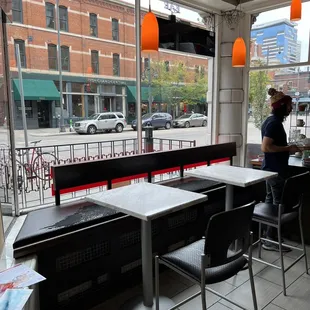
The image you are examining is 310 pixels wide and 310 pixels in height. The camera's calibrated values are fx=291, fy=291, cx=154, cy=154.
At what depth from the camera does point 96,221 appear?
238 cm

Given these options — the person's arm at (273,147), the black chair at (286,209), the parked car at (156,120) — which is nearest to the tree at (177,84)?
the parked car at (156,120)

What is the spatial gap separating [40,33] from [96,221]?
199cm

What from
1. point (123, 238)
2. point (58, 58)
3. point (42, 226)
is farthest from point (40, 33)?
point (123, 238)

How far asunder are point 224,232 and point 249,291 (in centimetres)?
121

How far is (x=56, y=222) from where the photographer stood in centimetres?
230

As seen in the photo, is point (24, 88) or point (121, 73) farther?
point (121, 73)

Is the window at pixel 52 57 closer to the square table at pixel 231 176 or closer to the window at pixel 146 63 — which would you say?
the window at pixel 146 63

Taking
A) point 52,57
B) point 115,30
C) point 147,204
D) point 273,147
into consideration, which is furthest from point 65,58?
point 273,147

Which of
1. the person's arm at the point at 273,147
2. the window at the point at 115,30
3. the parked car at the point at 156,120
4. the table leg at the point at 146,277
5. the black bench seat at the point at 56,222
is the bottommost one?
the table leg at the point at 146,277

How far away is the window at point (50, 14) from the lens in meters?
3.01

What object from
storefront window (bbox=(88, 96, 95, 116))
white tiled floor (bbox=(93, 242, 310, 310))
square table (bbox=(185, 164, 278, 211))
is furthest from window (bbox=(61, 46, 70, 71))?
white tiled floor (bbox=(93, 242, 310, 310))

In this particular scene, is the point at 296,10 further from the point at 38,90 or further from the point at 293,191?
the point at 38,90

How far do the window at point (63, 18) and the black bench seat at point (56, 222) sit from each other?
6.12 feet

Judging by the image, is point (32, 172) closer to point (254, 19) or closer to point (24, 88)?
point (24, 88)
